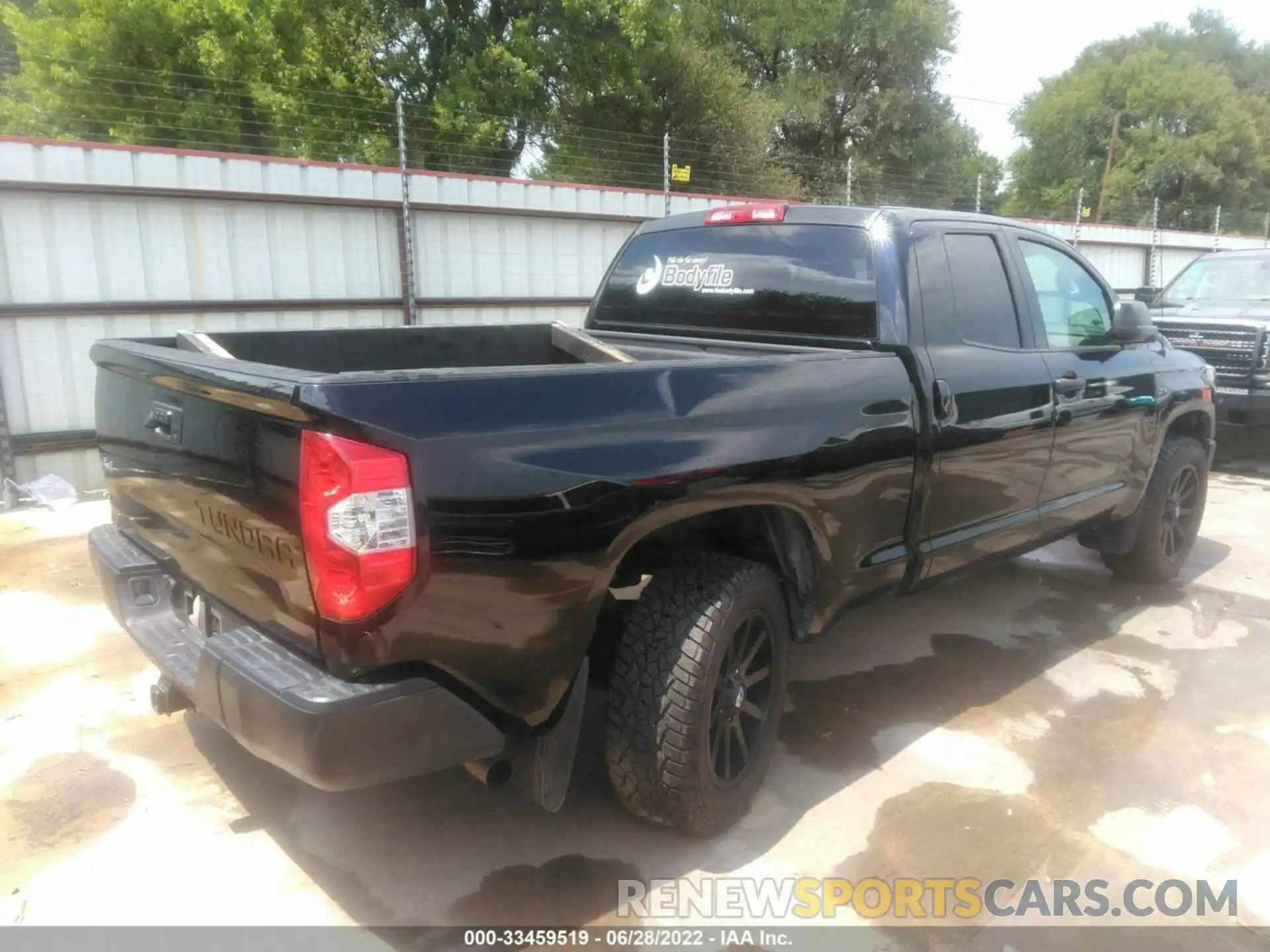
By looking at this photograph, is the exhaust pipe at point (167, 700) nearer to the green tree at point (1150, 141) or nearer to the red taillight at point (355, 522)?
the red taillight at point (355, 522)

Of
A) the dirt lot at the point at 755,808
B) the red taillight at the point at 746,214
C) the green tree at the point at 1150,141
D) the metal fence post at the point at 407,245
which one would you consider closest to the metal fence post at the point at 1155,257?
the metal fence post at the point at 407,245

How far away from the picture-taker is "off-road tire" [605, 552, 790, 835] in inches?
101

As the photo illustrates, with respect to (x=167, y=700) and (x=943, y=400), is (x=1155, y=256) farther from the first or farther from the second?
(x=167, y=700)

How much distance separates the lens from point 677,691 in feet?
8.35

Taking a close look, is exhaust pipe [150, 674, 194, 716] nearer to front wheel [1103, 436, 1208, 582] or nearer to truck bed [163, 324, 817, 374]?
truck bed [163, 324, 817, 374]

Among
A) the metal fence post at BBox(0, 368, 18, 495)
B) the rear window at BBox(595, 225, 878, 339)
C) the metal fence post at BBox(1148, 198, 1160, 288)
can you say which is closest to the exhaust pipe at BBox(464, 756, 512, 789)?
the rear window at BBox(595, 225, 878, 339)

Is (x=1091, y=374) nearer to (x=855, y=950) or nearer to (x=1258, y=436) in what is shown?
(x=855, y=950)

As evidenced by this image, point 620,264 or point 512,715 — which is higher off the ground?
point 620,264

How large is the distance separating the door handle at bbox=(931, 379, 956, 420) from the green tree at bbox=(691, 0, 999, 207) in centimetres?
2785

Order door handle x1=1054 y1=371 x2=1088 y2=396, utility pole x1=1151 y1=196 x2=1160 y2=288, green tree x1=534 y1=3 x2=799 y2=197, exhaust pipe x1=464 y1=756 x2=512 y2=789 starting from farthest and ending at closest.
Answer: green tree x1=534 y1=3 x2=799 y2=197, utility pole x1=1151 y1=196 x2=1160 y2=288, door handle x1=1054 y1=371 x2=1088 y2=396, exhaust pipe x1=464 y1=756 x2=512 y2=789

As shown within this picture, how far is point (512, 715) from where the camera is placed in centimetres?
226

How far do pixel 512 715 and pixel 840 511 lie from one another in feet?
4.27

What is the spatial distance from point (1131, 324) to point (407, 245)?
6021 millimetres

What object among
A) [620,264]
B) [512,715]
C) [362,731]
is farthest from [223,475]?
[620,264]
